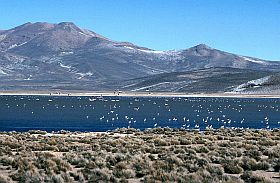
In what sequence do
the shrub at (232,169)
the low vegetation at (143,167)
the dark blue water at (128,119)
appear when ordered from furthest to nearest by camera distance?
the dark blue water at (128,119) < the shrub at (232,169) < the low vegetation at (143,167)

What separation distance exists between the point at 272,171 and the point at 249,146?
8612 mm

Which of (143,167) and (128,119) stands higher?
(143,167)

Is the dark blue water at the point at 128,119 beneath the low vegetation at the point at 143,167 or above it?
beneath

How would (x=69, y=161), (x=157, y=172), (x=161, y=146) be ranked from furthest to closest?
(x=161, y=146)
(x=69, y=161)
(x=157, y=172)

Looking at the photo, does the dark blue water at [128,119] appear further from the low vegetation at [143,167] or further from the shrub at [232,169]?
the shrub at [232,169]

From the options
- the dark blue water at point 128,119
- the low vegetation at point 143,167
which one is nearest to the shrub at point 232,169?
the low vegetation at point 143,167

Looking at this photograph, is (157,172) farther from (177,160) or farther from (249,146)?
(249,146)

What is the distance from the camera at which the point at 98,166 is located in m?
22.4

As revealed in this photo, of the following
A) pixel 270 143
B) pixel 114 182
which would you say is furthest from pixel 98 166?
pixel 270 143

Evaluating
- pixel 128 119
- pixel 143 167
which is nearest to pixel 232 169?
pixel 143 167

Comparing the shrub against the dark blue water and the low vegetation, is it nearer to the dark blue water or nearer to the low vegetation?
the low vegetation

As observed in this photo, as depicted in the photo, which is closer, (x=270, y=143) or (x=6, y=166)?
(x=6, y=166)

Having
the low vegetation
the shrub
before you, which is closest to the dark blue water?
the low vegetation

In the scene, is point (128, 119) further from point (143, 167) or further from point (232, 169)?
point (232, 169)
